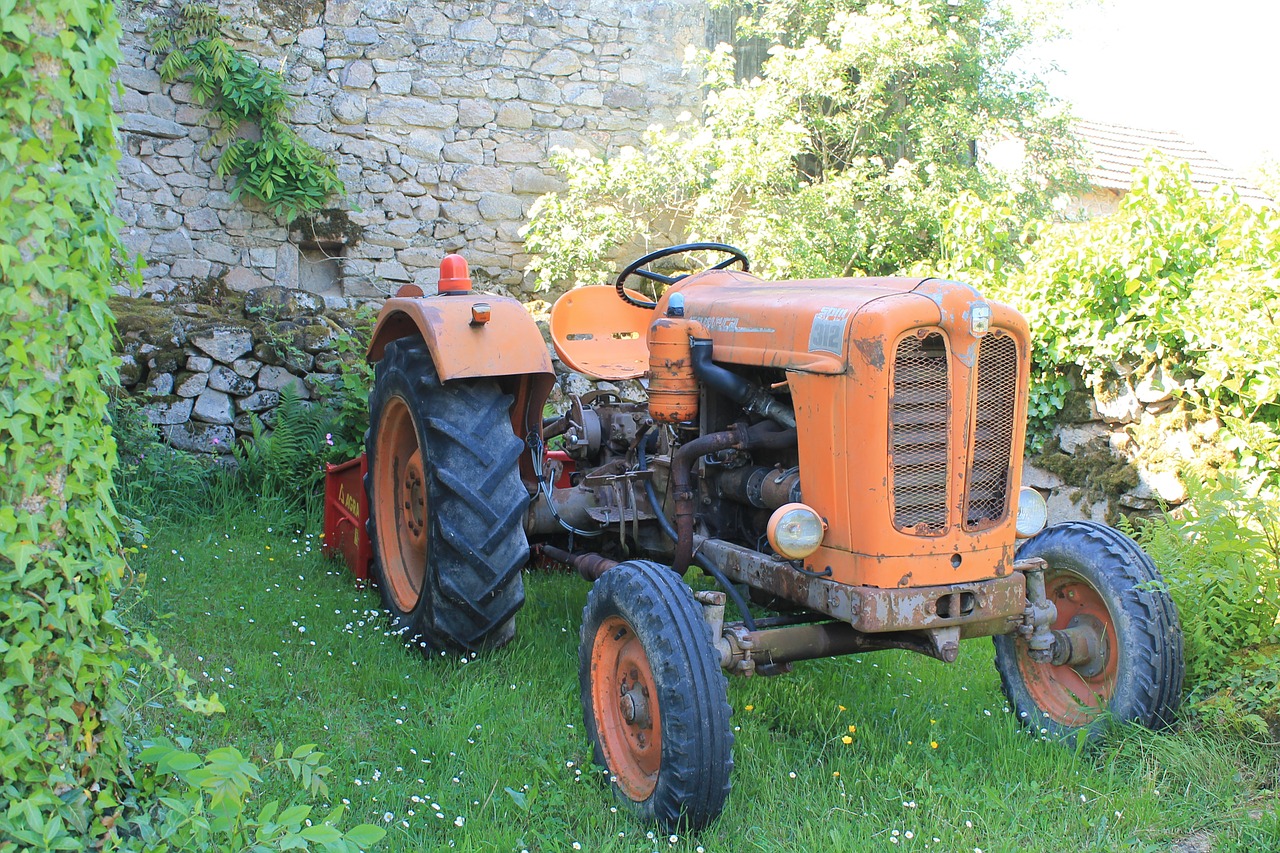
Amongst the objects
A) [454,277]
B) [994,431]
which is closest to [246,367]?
[454,277]

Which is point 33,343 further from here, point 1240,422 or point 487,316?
point 1240,422

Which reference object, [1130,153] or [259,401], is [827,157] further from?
[1130,153]

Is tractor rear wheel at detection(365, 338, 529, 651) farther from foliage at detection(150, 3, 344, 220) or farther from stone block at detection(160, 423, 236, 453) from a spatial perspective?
foliage at detection(150, 3, 344, 220)

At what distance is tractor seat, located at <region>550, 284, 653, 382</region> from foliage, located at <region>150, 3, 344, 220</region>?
3706mm

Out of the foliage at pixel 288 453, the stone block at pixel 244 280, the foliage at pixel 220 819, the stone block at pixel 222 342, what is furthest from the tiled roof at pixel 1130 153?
the foliage at pixel 220 819

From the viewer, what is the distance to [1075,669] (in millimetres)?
3295

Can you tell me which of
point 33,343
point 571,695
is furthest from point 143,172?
point 33,343

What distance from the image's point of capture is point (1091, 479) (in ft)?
17.6

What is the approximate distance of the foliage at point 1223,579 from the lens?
10.8 ft

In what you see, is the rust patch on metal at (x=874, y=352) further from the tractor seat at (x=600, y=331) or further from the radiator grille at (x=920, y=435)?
the tractor seat at (x=600, y=331)

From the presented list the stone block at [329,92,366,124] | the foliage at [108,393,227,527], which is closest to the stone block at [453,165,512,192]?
the stone block at [329,92,366,124]

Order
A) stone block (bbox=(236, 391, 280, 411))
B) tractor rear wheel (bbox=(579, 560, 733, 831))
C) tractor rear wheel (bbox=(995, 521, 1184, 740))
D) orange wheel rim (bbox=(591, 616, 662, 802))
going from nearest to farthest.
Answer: tractor rear wheel (bbox=(579, 560, 733, 831)) → orange wheel rim (bbox=(591, 616, 662, 802)) → tractor rear wheel (bbox=(995, 521, 1184, 740)) → stone block (bbox=(236, 391, 280, 411))

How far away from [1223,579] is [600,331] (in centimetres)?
250

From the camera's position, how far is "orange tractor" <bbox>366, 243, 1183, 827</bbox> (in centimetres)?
263
